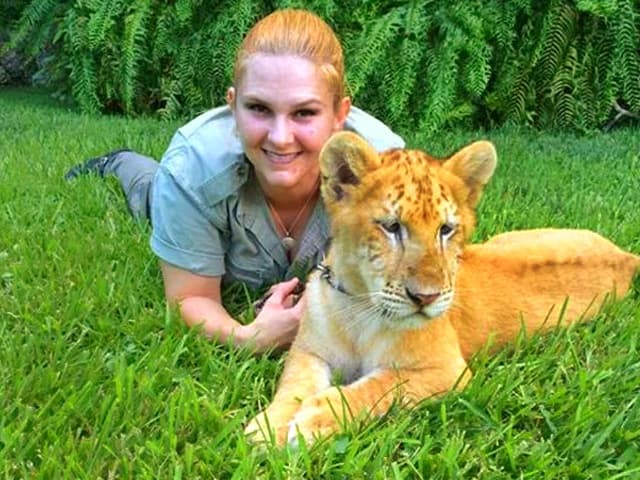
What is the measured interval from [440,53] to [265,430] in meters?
5.03

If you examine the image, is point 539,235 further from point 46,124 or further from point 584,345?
point 46,124

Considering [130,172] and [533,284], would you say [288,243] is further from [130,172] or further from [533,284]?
[130,172]

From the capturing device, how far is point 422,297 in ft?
7.40

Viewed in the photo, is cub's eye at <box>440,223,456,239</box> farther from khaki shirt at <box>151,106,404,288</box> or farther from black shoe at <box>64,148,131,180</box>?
black shoe at <box>64,148,131,180</box>

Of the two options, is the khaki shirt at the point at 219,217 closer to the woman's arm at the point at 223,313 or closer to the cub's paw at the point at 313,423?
the woman's arm at the point at 223,313

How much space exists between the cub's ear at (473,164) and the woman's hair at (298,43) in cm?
61

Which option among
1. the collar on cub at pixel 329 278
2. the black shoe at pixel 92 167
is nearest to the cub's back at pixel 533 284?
the collar on cub at pixel 329 278

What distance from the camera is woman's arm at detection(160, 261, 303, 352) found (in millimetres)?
2820

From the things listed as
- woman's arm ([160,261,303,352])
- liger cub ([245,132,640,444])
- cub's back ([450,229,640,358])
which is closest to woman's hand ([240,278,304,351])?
woman's arm ([160,261,303,352])

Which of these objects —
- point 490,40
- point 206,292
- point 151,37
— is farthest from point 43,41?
point 206,292

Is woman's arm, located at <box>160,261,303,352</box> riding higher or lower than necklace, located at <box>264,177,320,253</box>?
lower

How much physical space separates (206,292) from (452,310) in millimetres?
963

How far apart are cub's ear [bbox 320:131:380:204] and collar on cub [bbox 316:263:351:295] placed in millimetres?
257

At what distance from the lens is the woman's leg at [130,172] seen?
419 cm
